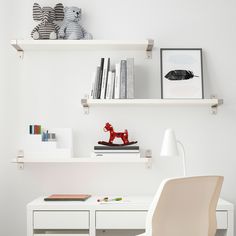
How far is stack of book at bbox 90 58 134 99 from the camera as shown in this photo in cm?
336

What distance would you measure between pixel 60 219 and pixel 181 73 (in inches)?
51.6

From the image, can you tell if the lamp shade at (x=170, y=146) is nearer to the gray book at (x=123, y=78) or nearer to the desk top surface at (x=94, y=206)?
the desk top surface at (x=94, y=206)

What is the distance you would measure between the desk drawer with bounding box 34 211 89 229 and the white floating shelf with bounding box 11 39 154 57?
1.13 metres

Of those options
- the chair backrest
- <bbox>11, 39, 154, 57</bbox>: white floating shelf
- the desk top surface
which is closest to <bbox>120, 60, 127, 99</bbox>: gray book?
<bbox>11, 39, 154, 57</bbox>: white floating shelf

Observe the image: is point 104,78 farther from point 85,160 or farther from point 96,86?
point 85,160

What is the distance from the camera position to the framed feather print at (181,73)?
11.5 feet

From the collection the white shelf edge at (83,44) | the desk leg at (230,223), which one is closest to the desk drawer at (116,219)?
the desk leg at (230,223)

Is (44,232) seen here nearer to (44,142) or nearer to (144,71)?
(44,142)

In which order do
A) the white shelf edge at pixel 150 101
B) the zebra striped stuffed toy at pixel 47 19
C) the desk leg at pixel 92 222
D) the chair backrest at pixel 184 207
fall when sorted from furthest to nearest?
the zebra striped stuffed toy at pixel 47 19
the white shelf edge at pixel 150 101
the desk leg at pixel 92 222
the chair backrest at pixel 184 207

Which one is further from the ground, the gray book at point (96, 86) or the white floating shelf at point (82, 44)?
the white floating shelf at point (82, 44)

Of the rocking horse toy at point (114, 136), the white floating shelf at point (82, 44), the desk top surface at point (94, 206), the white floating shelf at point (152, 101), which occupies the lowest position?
the desk top surface at point (94, 206)

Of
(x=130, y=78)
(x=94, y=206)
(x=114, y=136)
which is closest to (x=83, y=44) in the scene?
(x=130, y=78)

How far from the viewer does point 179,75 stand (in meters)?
3.52

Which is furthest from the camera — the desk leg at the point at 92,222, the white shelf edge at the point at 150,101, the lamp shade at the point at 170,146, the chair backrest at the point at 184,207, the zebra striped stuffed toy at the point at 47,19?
the zebra striped stuffed toy at the point at 47,19
